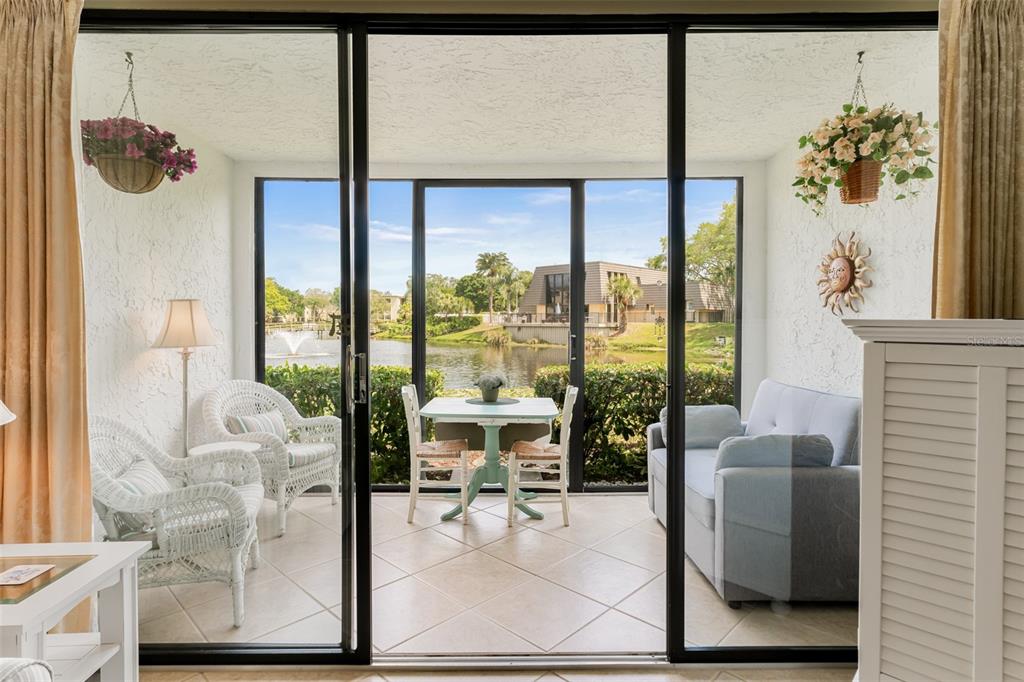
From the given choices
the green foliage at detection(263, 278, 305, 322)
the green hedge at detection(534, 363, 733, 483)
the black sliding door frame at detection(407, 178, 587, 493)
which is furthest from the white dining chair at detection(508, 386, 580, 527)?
the green foliage at detection(263, 278, 305, 322)

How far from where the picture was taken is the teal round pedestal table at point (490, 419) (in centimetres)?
377

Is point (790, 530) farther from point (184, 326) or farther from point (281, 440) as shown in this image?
point (184, 326)

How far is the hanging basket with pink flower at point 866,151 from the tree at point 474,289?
111 inches

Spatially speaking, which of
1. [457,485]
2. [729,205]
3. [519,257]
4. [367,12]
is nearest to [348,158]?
[367,12]

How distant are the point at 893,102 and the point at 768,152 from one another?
0.47 metres

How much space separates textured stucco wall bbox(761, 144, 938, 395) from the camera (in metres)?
2.10

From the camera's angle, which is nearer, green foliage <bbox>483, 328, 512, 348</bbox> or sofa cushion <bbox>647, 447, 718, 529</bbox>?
sofa cushion <bbox>647, 447, 718, 529</bbox>

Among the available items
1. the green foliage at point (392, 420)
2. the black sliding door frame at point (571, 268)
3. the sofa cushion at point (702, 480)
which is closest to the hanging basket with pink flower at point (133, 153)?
the sofa cushion at point (702, 480)

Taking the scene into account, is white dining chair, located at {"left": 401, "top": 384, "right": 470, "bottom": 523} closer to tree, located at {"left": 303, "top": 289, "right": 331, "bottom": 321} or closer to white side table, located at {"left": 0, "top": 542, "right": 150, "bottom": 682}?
tree, located at {"left": 303, "top": 289, "right": 331, "bottom": 321}

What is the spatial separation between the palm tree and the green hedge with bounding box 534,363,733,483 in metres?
0.46

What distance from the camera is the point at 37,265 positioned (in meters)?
1.92

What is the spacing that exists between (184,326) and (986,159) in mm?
2914

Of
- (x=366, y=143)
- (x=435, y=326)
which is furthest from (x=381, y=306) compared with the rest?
(x=366, y=143)

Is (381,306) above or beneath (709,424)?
above
